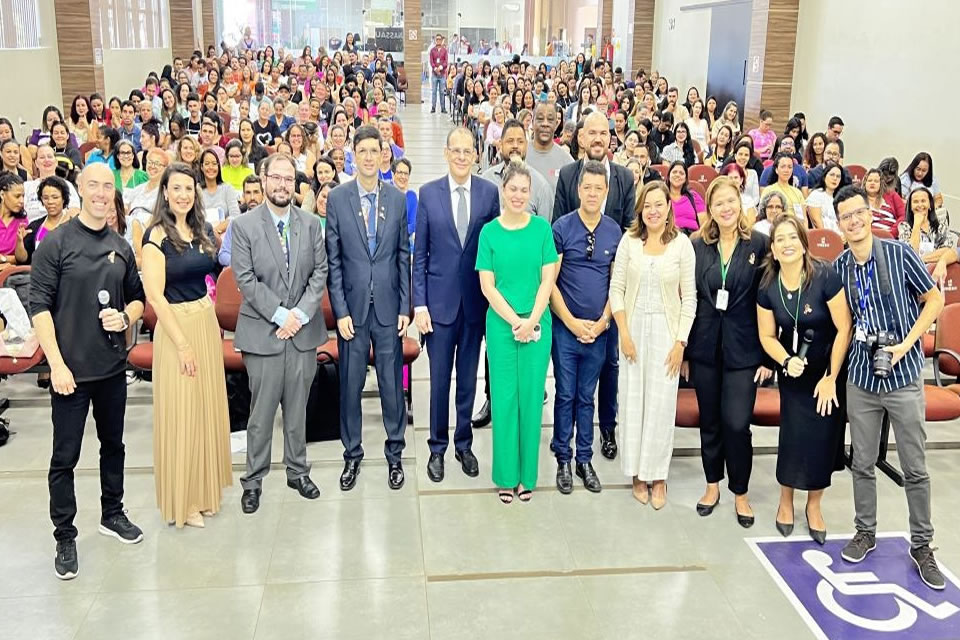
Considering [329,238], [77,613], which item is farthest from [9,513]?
[329,238]

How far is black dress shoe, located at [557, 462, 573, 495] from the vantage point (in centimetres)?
459

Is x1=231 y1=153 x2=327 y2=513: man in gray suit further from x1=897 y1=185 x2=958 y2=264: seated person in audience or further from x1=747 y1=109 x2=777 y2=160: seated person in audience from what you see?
x1=747 y1=109 x2=777 y2=160: seated person in audience

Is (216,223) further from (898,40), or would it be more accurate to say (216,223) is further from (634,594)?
(898,40)

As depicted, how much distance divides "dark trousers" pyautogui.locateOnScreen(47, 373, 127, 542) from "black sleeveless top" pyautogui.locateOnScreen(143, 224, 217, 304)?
1.44 feet

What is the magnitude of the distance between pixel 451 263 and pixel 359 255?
1.53 feet

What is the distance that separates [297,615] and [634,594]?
4.59 ft

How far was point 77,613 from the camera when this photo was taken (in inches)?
139

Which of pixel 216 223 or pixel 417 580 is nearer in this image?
pixel 417 580

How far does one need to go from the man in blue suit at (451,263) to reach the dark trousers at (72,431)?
1491 mm

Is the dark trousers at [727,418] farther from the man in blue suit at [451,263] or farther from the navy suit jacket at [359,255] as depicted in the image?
the navy suit jacket at [359,255]

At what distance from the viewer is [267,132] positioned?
10.7m

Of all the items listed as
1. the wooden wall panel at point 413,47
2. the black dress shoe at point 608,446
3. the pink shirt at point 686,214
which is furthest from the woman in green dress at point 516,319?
the wooden wall panel at point 413,47

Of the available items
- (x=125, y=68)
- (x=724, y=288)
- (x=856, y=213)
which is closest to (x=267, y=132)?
(x=724, y=288)

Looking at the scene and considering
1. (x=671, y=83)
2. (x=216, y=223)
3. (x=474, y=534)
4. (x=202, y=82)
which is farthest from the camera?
(x=671, y=83)
